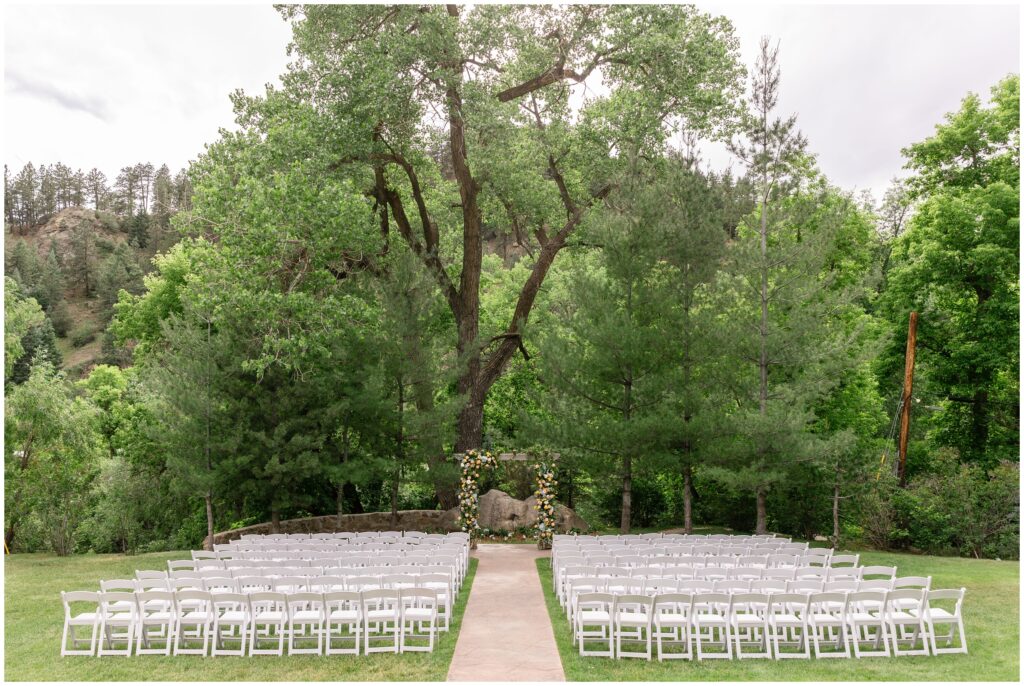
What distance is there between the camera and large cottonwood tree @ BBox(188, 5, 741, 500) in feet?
59.7

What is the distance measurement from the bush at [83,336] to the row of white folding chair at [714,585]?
2831 inches

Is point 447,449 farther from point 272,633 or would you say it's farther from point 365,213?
point 272,633

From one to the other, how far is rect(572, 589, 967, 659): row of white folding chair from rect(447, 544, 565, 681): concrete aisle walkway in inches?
24.3

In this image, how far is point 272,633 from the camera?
32.2 ft

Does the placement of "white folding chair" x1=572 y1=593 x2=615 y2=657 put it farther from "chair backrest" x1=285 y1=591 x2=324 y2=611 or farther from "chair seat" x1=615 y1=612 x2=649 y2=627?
"chair backrest" x1=285 y1=591 x2=324 y2=611

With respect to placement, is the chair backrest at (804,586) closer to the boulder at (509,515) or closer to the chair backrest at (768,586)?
the chair backrest at (768,586)

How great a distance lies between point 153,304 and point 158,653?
23.6m

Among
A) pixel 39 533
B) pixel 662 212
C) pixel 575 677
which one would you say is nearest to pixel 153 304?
pixel 39 533

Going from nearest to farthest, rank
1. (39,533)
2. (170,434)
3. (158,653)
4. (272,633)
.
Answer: (158,653) < (272,633) < (170,434) < (39,533)

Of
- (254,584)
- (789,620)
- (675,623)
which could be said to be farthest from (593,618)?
(254,584)

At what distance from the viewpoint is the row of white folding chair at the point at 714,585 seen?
877 cm

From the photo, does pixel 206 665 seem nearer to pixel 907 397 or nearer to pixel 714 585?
pixel 714 585

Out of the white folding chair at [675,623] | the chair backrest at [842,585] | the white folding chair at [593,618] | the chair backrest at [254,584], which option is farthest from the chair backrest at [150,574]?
the chair backrest at [842,585]

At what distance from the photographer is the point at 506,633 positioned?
378 inches
